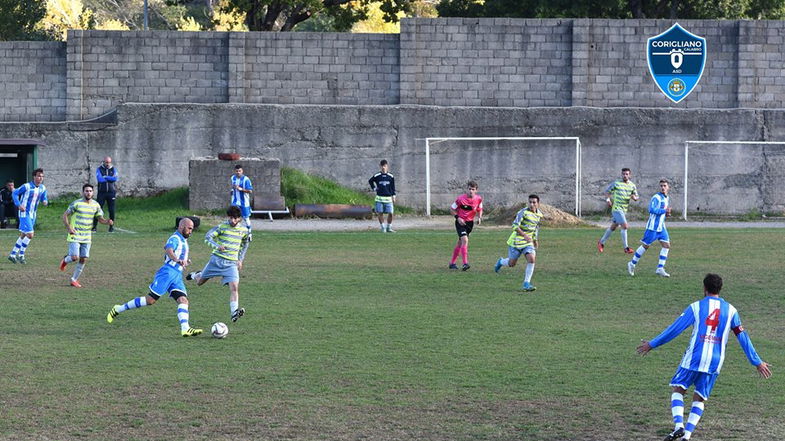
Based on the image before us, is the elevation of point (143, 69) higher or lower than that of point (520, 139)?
higher

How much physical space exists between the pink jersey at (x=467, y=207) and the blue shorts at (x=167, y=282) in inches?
352

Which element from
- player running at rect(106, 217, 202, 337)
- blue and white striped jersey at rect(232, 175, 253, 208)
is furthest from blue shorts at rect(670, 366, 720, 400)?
blue and white striped jersey at rect(232, 175, 253, 208)

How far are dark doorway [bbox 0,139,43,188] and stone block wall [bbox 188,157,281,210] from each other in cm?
433

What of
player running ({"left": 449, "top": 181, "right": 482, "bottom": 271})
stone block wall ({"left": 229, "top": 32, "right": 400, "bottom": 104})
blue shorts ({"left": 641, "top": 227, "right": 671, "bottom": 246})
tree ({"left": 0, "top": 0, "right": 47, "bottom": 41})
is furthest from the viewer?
tree ({"left": 0, "top": 0, "right": 47, "bottom": 41})

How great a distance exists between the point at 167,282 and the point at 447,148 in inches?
861

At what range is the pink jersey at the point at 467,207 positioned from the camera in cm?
2469

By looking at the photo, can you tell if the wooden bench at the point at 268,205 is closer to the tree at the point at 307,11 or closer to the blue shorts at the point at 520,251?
the tree at the point at 307,11

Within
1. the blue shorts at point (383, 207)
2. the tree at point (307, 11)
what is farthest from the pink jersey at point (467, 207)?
the tree at point (307, 11)

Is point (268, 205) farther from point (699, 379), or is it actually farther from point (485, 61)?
point (699, 379)

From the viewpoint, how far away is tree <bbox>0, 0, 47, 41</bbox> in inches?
1987

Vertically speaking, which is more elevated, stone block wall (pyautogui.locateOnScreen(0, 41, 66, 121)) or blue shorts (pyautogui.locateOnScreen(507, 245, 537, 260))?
stone block wall (pyautogui.locateOnScreen(0, 41, 66, 121))

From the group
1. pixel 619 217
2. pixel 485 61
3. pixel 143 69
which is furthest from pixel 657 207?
pixel 143 69

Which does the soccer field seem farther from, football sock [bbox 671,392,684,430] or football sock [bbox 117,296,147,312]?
football sock [bbox 671,392,684,430]

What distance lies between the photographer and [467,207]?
24734mm
